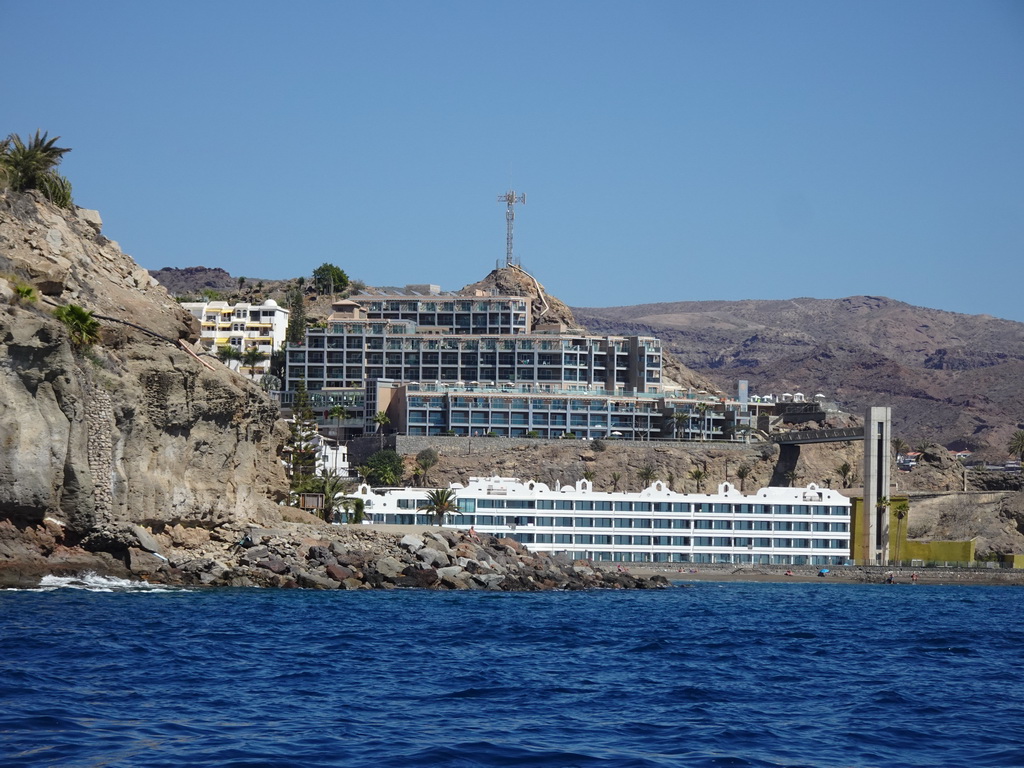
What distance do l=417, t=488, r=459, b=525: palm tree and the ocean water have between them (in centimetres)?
4008

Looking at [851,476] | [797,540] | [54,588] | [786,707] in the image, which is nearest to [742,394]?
[851,476]

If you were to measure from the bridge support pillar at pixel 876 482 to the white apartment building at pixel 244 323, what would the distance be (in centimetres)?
8395

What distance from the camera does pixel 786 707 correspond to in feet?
111

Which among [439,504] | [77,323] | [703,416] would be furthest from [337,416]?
[77,323]

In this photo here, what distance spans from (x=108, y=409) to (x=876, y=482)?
8377cm

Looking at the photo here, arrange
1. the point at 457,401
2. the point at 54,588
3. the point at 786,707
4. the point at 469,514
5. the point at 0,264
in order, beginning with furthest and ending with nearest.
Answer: the point at 457,401 → the point at 469,514 → the point at 0,264 → the point at 54,588 → the point at 786,707

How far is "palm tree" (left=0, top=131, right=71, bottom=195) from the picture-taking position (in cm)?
8156

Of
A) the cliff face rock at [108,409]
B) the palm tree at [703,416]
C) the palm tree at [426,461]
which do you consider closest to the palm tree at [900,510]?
the palm tree at [703,416]

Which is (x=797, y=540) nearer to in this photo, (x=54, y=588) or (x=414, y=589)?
(x=414, y=589)

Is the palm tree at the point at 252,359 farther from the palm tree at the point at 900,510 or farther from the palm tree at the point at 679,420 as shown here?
the palm tree at the point at 900,510

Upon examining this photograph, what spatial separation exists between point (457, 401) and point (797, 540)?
45072mm

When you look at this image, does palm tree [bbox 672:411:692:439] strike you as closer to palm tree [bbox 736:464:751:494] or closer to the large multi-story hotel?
the large multi-story hotel

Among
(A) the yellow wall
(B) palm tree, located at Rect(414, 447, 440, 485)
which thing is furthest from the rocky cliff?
(A) the yellow wall

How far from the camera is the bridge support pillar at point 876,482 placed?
5007 inches
